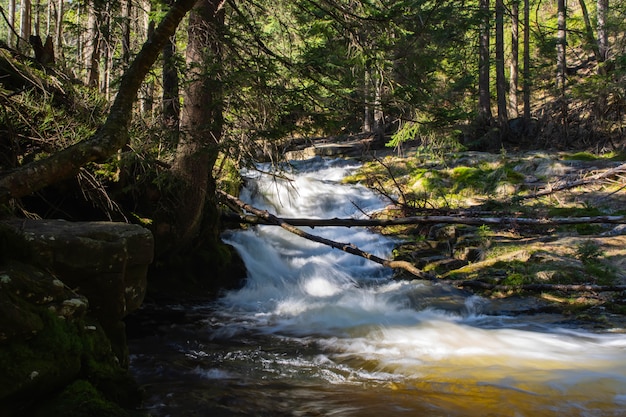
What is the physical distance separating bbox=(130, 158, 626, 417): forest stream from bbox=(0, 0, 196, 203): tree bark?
1.96 metres

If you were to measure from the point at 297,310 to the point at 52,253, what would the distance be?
484 cm

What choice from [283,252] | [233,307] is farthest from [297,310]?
[283,252]

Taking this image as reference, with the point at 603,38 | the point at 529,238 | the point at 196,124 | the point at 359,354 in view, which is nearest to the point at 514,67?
the point at 603,38

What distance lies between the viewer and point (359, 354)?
18.4 ft

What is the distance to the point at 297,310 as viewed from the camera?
7723 millimetres

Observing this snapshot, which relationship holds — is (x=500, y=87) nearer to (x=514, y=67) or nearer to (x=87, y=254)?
(x=514, y=67)

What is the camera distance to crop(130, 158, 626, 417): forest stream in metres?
4.04

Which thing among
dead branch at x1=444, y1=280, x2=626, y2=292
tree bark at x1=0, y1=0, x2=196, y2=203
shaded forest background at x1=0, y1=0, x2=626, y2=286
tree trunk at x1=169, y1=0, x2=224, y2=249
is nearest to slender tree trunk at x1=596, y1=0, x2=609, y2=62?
dead branch at x1=444, y1=280, x2=626, y2=292

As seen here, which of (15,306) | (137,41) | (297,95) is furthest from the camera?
(137,41)

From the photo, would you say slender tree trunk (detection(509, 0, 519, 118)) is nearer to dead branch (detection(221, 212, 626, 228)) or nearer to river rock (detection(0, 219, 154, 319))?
dead branch (detection(221, 212, 626, 228))

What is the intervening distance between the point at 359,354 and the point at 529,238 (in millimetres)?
6138

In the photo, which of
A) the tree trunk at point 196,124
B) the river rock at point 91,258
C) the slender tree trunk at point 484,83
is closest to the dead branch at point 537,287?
the tree trunk at point 196,124

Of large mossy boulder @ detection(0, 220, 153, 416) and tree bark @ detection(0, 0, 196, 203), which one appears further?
tree bark @ detection(0, 0, 196, 203)

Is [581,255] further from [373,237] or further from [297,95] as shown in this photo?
[297,95]
